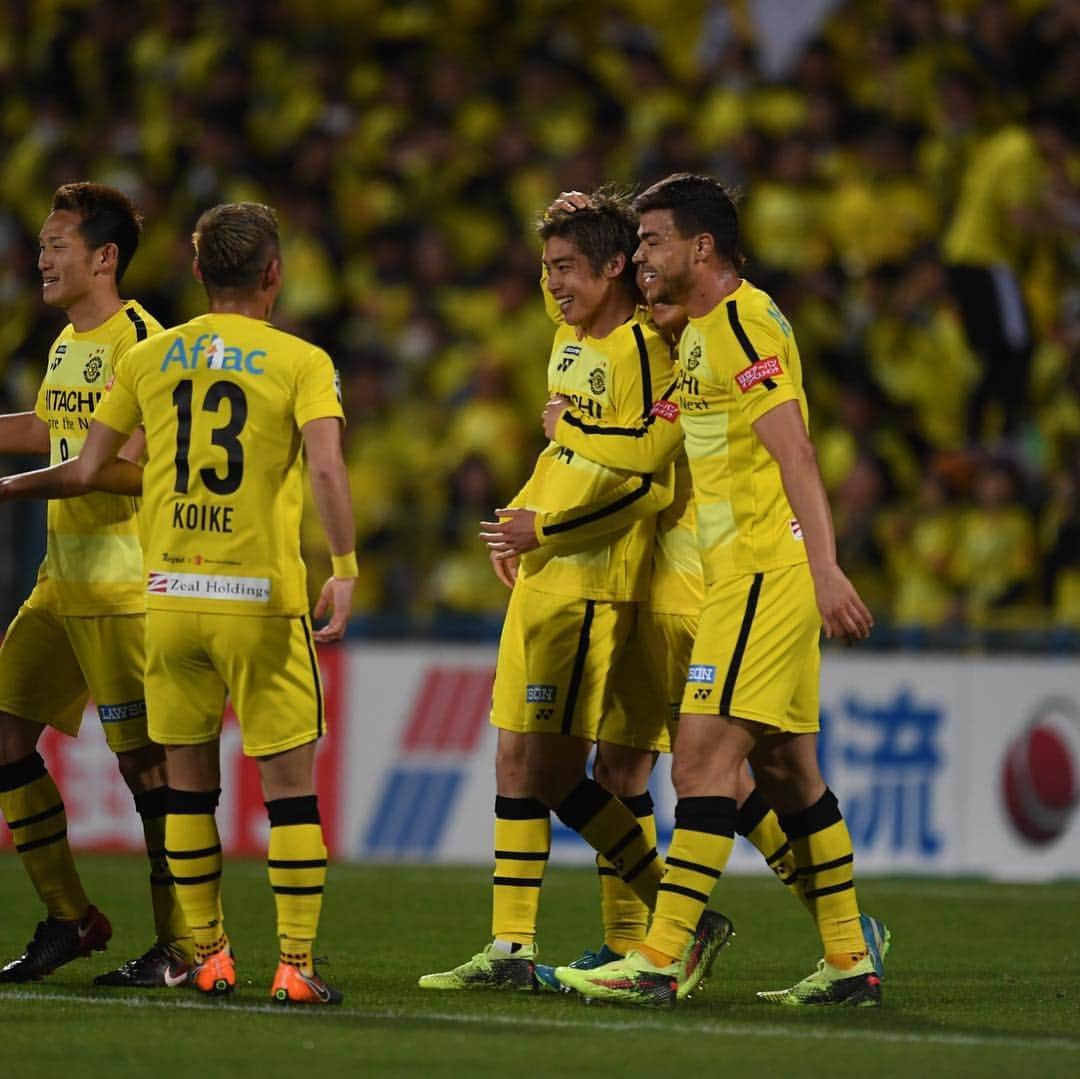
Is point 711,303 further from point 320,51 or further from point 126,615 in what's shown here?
point 320,51

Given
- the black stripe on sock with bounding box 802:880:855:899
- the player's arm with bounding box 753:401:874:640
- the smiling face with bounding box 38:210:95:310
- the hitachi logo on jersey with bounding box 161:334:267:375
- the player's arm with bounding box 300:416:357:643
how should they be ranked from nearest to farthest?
the player's arm with bounding box 753:401:874:640 < the player's arm with bounding box 300:416:357:643 < the hitachi logo on jersey with bounding box 161:334:267:375 < the black stripe on sock with bounding box 802:880:855:899 < the smiling face with bounding box 38:210:95:310

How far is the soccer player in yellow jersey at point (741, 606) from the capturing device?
600 centimetres

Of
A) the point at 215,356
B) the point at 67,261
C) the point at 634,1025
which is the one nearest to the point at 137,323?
the point at 67,261

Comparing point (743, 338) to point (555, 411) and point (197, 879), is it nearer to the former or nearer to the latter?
point (555, 411)

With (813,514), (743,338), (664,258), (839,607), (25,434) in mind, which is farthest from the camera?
(25,434)

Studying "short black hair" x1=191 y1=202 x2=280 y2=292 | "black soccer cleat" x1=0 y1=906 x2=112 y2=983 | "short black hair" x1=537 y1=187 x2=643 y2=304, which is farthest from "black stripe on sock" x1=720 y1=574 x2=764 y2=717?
"black soccer cleat" x1=0 y1=906 x2=112 y2=983

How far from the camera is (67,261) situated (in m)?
6.74

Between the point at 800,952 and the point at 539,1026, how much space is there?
2405 millimetres

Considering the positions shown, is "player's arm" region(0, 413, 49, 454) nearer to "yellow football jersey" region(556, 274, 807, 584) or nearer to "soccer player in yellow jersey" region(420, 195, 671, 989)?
"soccer player in yellow jersey" region(420, 195, 671, 989)

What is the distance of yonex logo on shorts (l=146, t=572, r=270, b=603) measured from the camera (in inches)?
237

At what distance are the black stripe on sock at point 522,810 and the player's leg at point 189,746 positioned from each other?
959 millimetres

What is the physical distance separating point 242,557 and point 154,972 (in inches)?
55.3

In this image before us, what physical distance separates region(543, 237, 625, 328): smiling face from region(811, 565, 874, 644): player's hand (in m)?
1.31

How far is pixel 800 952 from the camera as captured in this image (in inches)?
314
